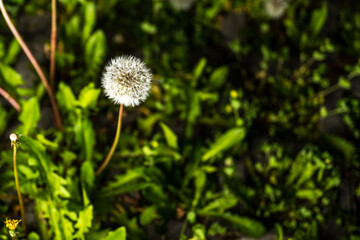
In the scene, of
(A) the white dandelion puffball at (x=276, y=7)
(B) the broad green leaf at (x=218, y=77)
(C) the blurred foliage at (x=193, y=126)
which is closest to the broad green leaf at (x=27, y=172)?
(C) the blurred foliage at (x=193, y=126)

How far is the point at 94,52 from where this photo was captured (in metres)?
2.66

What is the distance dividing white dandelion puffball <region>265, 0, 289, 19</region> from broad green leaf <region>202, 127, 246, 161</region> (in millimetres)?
1639

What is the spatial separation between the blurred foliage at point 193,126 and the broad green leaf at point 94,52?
0.04 feet

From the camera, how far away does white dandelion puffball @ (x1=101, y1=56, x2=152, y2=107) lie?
1.63 meters

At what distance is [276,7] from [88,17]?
2039 mm

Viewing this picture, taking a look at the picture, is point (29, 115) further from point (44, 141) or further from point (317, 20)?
point (317, 20)

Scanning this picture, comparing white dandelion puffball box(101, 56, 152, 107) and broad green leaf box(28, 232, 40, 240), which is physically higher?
white dandelion puffball box(101, 56, 152, 107)

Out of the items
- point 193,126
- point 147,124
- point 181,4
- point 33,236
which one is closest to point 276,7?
point 181,4

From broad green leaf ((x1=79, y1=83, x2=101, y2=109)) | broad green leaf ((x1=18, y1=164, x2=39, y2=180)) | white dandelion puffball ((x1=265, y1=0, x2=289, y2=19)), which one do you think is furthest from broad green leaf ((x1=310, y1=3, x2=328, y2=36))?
broad green leaf ((x1=18, y1=164, x2=39, y2=180))

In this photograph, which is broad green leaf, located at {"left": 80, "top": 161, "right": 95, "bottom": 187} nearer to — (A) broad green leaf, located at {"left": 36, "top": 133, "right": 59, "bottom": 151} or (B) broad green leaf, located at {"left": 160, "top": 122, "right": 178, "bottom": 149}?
(A) broad green leaf, located at {"left": 36, "top": 133, "right": 59, "bottom": 151}

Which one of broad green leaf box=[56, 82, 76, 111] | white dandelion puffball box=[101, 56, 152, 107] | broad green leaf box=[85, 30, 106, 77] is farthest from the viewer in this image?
broad green leaf box=[85, 30, 106, 77]

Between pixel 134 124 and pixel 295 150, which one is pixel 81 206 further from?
pixel 295 150

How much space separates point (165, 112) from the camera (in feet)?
9.30

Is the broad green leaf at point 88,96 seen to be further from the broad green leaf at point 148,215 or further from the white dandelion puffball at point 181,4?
the white dandelion puffball at point 181,4
